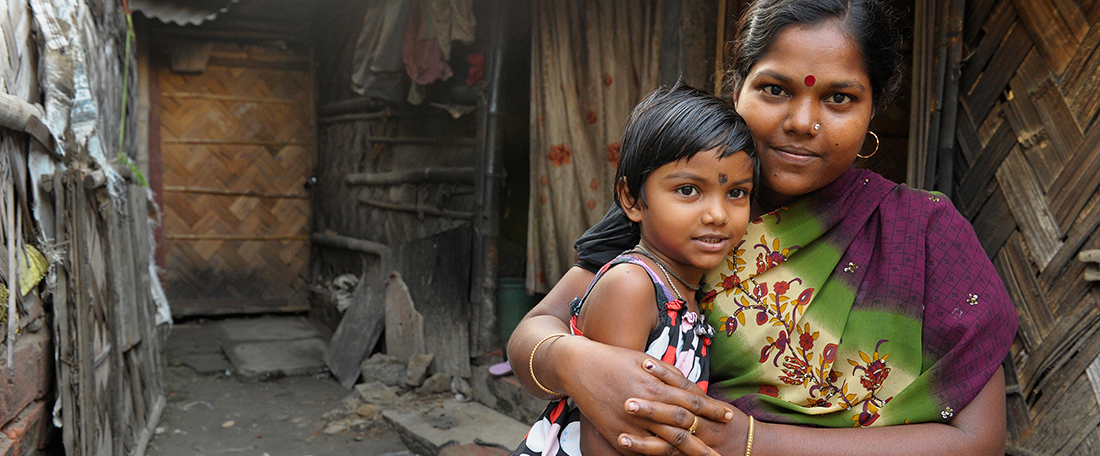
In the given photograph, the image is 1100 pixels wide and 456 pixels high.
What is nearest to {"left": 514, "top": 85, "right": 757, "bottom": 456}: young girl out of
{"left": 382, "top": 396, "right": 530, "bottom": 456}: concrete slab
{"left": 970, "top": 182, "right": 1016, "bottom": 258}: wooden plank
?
{"left": 970, "top": 182, "right": 1016, "bottom": 258}: wooden plank

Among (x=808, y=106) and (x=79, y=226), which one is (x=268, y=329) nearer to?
(x=79, y=226)

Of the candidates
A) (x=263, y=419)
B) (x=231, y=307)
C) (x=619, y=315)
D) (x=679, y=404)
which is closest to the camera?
(x=679, y=404)

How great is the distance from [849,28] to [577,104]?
2986 millimetres

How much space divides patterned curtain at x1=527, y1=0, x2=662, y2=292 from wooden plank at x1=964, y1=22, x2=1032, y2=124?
1442mm

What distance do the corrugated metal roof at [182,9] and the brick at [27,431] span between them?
4.79 metres

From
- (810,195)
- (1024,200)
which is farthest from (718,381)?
(1024,200)

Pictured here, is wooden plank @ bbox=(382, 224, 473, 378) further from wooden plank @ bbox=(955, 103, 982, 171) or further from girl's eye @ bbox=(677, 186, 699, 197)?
girl's eye @ bbox=(677, 186, 699, 197)

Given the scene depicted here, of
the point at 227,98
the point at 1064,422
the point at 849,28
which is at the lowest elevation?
the point at 1064,422

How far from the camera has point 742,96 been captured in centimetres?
Answer: 144

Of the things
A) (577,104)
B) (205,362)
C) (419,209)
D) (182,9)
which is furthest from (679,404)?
(182,9)

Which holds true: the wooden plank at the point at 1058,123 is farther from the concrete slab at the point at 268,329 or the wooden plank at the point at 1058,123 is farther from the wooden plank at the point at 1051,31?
the concrete slab at the point at 268,329

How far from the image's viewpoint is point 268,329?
25.3ft

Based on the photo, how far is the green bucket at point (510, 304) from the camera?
206 inches

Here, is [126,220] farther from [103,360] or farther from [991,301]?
[991,301]
